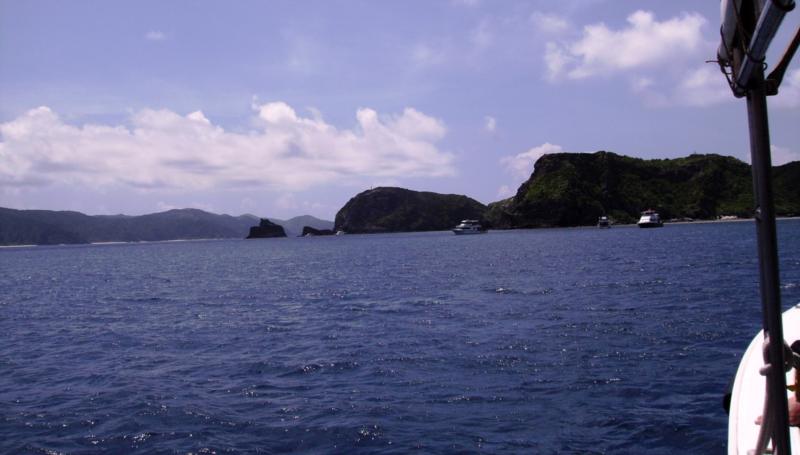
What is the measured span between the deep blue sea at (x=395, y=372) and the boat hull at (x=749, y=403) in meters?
3.48

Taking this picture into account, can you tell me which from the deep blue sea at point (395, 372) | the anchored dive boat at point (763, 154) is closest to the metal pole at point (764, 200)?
the anchored dive boat at point (763, 154)

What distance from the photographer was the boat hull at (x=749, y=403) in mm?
7855

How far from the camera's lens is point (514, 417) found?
1602cm

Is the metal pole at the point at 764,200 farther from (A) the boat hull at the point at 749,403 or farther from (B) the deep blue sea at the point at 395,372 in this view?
(B) the deep blue sea at the point at 395,372

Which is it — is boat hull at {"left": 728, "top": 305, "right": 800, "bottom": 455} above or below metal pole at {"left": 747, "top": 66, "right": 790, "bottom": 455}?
below

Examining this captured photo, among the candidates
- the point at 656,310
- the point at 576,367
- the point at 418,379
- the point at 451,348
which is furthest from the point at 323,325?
the point at 656,310

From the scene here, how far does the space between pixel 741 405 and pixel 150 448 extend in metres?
13.5

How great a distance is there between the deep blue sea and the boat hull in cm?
348

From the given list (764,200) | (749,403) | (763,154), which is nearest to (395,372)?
(749,403)

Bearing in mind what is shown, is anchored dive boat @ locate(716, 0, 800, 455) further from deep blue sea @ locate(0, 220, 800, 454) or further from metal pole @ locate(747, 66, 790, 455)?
deep blue sea @ locate(0, 220, 800, 454)

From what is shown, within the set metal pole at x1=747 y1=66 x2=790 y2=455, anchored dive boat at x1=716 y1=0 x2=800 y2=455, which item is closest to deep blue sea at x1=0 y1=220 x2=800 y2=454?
anchored dive boat at x1=716 y1=0 x2=800 y2=455

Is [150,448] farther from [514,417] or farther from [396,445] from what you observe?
[514,417]

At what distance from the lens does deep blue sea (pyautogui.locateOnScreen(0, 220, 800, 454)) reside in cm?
1510

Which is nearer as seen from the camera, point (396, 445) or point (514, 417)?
point (396, 445)
